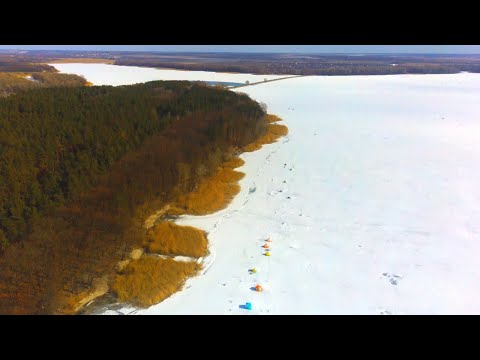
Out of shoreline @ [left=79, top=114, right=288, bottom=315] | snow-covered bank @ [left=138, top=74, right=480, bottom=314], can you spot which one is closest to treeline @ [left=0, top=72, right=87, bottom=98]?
shoreline @ [left=79, top=114, right=288, bottom=315]

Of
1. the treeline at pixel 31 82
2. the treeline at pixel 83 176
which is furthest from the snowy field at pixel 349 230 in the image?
the treeline at pixel 31 82

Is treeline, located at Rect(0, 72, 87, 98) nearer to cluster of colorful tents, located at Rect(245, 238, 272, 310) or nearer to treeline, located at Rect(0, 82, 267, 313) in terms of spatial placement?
treeline, located at Rect(0, 82, 267, 313)

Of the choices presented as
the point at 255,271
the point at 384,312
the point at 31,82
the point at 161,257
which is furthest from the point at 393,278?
the point at 31,82

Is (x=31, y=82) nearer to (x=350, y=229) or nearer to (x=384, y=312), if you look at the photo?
(x=350, y=229)

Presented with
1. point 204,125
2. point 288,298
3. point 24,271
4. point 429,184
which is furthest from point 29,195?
point 429,184

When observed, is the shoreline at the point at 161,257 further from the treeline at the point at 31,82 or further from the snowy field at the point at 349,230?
the treeline at the point at 31,82
